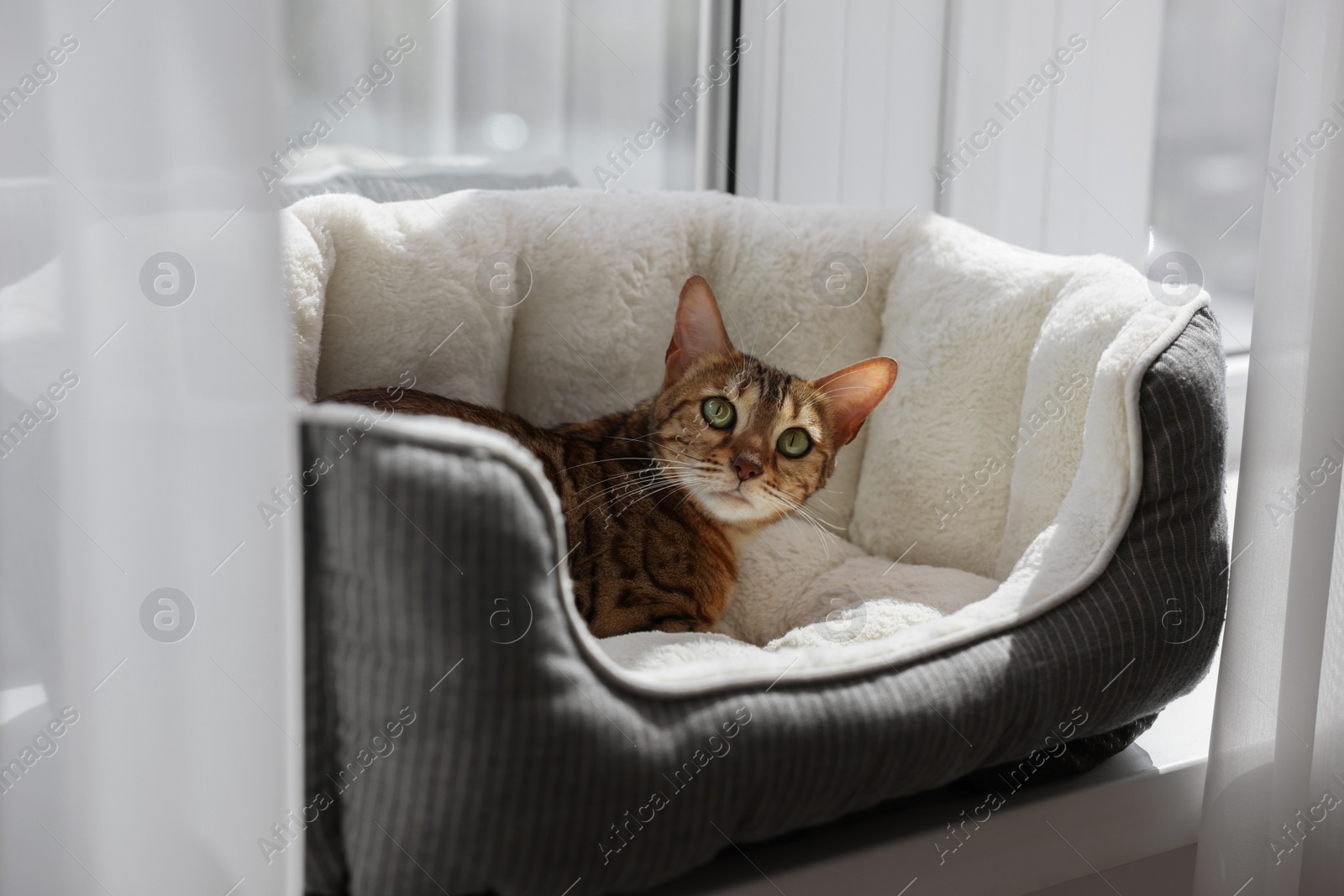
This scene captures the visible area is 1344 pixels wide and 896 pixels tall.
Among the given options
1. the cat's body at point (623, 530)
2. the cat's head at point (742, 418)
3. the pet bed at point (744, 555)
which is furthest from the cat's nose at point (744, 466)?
the pet bed at point (744, 555)

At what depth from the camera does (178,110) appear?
2.60 ft

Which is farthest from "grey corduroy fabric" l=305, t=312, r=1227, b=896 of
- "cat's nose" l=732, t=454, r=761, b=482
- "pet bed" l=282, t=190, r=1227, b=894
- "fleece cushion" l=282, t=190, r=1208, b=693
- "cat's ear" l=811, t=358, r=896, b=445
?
"cat's ear" l=811, t=358, r=896, b=445

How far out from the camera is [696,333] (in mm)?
1528

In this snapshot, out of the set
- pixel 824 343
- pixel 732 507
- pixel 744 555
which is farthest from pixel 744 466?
pixel 824 343

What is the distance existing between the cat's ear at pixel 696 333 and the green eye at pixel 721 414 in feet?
0.30

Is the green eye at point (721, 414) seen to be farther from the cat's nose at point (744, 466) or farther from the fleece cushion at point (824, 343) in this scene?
the fleece cushion at point (824, 343)

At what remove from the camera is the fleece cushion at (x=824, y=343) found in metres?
1.38

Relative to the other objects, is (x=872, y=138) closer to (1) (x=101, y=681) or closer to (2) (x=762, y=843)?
(2) (x=762, y=843)

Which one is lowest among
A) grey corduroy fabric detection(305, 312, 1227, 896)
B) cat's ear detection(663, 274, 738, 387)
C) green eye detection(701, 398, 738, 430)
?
grey corduroy fabric detection(305, 312, 1227, 896)

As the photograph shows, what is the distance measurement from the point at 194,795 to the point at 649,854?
42cm

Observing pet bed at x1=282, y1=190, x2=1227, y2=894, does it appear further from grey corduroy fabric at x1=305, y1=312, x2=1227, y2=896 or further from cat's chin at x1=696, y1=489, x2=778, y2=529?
cat's chin at x1=696, y1=489, x2=778, y2=529

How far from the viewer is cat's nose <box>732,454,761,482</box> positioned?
1393mm

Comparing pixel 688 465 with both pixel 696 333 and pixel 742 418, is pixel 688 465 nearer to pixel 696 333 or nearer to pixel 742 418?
pixel 742 418

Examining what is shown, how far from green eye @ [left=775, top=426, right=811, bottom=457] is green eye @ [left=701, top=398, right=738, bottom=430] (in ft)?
0.26
